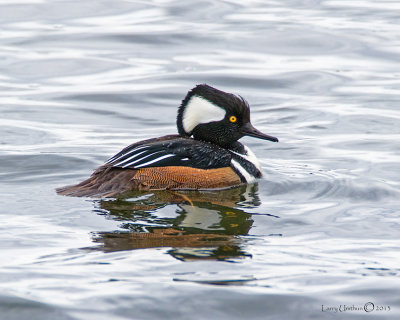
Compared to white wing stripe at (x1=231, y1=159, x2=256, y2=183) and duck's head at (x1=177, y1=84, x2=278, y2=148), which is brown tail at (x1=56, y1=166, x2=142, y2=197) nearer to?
duck's head at (x1=177, y1=84, x2=278, y2=148)

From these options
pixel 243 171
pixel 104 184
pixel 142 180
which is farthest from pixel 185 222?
pixel 243 171

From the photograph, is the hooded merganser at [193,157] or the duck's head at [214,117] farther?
the duck's head at [214,117]

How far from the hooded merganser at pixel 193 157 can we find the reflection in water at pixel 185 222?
0.13 metres

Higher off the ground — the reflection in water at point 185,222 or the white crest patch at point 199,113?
the white crest patch at point 199,113

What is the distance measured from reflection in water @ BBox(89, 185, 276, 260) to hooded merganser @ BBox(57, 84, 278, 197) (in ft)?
0.42

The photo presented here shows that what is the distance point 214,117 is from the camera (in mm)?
9094

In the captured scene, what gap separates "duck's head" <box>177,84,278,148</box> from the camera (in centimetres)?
898

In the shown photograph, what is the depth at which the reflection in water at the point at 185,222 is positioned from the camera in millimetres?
6688

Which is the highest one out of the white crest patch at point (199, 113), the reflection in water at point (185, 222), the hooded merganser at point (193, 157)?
the white crest patch at point (199, 113)

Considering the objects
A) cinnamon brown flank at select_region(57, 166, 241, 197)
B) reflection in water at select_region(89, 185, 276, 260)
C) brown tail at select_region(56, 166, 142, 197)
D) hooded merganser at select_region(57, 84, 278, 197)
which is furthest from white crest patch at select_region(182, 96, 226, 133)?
brown tail at select_region(56, 166, 142, 197)

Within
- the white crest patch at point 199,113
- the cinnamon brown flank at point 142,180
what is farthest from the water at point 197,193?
the white crest patch at point 199,113

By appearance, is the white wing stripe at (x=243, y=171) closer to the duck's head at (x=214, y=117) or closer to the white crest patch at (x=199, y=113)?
the duck's head at (x=214, y=117)

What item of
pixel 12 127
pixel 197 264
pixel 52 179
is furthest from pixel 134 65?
pixel 197 264

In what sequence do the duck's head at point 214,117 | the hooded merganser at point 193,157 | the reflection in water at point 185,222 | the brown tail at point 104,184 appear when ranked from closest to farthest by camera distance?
the reflection in water at point 185,222
the brown tail at point 104,184
the hooded merganser at point 193,157
the duck's head at point 214,117
